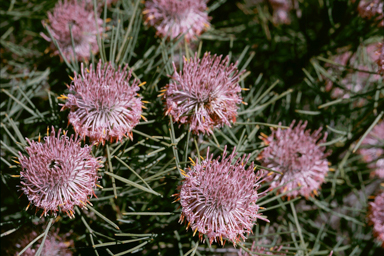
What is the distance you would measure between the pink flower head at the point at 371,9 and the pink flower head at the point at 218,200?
0.38m

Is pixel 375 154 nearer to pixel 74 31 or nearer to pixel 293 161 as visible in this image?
pixel 293 161

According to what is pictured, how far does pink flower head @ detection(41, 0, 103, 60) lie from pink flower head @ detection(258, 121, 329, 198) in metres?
0.31

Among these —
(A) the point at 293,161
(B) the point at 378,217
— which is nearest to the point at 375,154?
(B) the point at 378,217

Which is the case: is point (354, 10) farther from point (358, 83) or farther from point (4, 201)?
point (4, 201)

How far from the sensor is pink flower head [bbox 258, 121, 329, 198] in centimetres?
45

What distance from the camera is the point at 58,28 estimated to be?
47 centimetres

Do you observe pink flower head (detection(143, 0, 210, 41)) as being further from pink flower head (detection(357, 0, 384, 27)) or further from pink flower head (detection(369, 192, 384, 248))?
pink flower head (detection(369, 192, 384, 248))

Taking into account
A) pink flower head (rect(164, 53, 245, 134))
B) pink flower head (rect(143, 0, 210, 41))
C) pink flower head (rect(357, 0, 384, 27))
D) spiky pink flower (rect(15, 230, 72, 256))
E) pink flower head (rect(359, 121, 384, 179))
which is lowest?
spiky pink flower (rect(15, 230, 72, 256))

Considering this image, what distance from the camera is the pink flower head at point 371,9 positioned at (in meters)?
0.52

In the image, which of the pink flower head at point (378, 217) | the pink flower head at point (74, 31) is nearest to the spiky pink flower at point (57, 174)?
the pink flower head at point (74, 31)

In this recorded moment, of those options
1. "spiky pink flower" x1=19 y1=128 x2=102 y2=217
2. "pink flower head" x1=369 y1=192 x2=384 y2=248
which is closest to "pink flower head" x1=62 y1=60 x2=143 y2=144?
"spiky pink flower" x1=19 y1=128 x2=102 y2=217

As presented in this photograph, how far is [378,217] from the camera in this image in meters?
0.49

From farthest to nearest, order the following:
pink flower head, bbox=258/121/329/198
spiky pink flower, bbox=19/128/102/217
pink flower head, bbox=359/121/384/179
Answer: pink flower head, bbox=359/121/384/179, pink flower head, bbox=258/121/329/198, spiky pink flower, bbox=19/128/102/217

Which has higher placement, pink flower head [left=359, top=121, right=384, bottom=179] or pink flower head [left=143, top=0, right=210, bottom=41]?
pink flower head [left=143, top=0, right=210, bottom=41]
